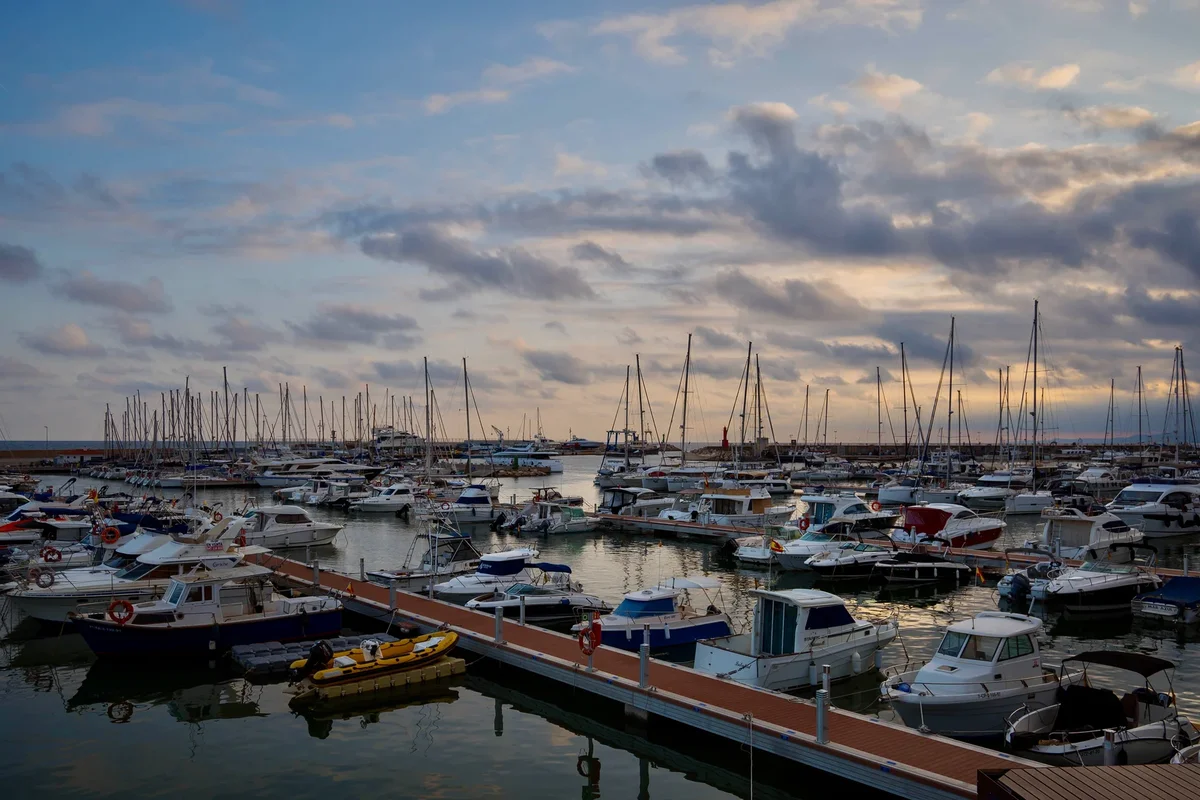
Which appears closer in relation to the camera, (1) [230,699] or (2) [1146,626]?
(1) [230,699]

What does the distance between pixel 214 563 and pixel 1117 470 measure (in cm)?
9585

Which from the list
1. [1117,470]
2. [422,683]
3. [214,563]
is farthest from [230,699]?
[1117,470]

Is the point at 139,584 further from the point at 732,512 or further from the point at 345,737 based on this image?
the point at 732,512

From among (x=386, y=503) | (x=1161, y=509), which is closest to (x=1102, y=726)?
(x=1161, y=509)

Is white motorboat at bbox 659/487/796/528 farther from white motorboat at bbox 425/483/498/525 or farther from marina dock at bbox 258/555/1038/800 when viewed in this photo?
marina dock at bbox 258/555/1038/800

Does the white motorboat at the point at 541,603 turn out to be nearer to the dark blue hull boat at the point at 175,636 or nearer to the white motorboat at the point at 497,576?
the white motorboat at the point at 497,576

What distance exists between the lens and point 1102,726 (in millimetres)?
17656

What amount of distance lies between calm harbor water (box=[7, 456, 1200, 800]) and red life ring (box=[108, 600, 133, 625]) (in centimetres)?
139

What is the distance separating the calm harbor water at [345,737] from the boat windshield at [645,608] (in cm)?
431

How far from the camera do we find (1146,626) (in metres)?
31.4

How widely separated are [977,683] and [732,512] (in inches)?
1605

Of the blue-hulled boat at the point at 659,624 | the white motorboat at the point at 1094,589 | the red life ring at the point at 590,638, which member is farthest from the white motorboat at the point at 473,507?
the red life ring at the point at 590,638

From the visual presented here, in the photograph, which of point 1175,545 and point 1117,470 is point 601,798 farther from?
point 1117,470

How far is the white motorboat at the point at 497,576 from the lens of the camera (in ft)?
109
